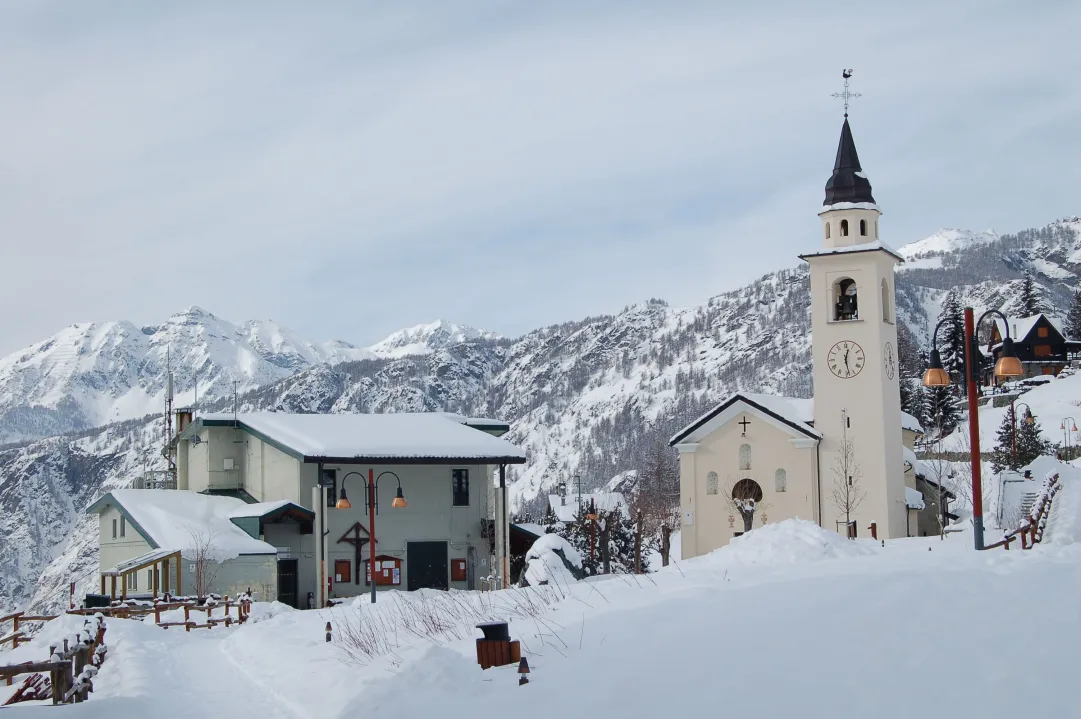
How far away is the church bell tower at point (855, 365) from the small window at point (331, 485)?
66.7ft

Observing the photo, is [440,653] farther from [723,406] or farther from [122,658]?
[723,406]

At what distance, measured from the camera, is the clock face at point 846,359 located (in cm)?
5150

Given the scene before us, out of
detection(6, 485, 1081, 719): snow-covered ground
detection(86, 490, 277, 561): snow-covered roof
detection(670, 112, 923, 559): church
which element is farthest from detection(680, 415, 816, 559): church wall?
detection(6, 485, 1081, 719): snow-covered ground

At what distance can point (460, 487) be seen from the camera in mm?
45562

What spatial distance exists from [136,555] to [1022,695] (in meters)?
38.9

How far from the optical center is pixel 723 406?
52.5 metres

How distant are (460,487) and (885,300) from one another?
20326mm

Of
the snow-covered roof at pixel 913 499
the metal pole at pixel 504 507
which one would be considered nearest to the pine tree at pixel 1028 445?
the snow-covered roof at pixel 913 499

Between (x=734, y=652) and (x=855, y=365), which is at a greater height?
(x=855, y=365)

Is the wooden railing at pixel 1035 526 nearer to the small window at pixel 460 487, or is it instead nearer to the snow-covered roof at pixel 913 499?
the small window at pixel 460 487

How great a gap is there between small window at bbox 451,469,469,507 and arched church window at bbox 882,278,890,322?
19391mm

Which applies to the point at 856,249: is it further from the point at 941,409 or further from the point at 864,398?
the point at 941,409

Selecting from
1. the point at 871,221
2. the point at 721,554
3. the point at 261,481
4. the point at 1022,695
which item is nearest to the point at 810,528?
the point at 721,554

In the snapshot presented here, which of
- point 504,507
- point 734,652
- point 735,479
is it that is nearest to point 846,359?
point 735,479
